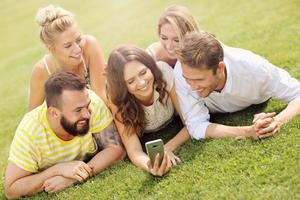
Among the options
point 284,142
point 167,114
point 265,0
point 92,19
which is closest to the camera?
point 284,142

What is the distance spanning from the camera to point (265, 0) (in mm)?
12016

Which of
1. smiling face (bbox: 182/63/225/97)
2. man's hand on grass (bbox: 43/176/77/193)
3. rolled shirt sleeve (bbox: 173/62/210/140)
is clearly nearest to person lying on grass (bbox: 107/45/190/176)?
rolled shirt sleeve (bbox: 173/62/210/140)

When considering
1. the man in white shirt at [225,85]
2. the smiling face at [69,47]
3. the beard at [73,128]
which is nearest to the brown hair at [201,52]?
the man in white shirt at [225,85]

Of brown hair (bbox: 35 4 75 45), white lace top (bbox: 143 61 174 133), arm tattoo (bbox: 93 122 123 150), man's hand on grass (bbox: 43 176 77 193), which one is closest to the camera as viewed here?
man's hand on grass (bbox: 43 176 77 193)

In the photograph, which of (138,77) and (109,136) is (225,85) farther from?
(109,136)

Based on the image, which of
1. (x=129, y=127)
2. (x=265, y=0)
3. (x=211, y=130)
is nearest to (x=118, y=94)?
(x=129, y=127)

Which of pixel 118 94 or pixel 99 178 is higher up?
pixel 118 94

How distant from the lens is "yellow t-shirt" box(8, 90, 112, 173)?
5.37 metres

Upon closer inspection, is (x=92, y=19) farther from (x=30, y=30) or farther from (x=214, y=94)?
(x=214, y=94)

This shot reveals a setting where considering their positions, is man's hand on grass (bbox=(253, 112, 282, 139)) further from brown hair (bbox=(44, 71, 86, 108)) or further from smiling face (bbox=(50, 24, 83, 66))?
smiling face (bbox=(50, 24, 83, 66))

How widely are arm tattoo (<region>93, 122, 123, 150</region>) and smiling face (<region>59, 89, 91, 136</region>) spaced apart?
52 centimetres

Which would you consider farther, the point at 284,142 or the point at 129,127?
the point at 129,127

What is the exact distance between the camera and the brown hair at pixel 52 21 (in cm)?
606

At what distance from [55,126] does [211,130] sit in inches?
71.2
